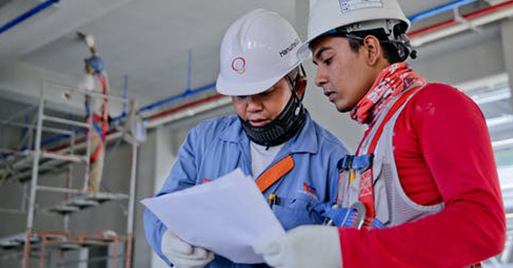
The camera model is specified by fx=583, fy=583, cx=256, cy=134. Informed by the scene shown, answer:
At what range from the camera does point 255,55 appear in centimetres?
202

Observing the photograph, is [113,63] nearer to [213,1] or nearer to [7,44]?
[7,44]

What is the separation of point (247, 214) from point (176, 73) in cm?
724

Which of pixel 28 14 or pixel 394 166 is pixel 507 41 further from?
pixel 394 166

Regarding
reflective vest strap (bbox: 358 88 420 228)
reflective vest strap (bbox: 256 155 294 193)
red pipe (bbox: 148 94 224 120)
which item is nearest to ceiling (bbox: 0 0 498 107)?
red pipe (bbox: 148 94 224 120)

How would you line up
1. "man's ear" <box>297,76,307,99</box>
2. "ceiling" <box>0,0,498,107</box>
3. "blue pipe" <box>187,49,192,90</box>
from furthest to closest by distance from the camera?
"blue pipe" <box>187,49,192,90</box> < "ceiling" <box>0,0,498,107</box> < "man's ear" <box>297,76,307,99</box>

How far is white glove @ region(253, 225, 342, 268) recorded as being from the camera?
3.82 feet

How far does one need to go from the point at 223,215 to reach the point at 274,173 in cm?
56

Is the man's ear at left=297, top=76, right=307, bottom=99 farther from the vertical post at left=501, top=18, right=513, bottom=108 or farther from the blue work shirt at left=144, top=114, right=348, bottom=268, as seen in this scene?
the vertical post at left=501, top=18, right=513, bottom=108

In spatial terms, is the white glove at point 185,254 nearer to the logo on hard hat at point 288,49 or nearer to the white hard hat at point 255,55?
the white hard hat at point 255,55

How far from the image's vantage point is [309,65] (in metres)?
3.84

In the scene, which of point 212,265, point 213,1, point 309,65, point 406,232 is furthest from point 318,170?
point 213,1

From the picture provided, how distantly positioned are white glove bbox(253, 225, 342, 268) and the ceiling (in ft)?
15.7

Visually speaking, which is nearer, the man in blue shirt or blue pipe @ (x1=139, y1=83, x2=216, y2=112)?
the man in blue shirt

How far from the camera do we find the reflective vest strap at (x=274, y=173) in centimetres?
185
